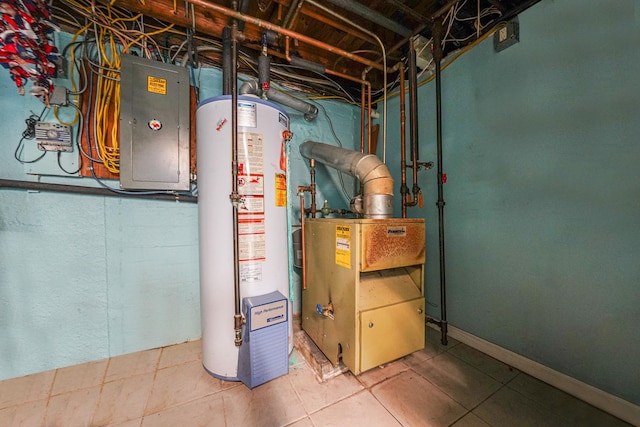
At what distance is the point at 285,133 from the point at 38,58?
4.06 ft

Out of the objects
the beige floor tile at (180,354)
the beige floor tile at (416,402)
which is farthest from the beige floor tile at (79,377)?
the beige floor tile at (416,402)

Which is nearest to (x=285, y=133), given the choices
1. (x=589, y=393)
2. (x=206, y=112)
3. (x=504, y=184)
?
(x=206, y=112)

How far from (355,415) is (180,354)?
1174 millimetres

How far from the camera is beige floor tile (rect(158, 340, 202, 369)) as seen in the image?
1350 millimetres

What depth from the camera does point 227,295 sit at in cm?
117

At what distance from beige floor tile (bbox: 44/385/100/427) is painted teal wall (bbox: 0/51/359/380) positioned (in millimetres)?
290

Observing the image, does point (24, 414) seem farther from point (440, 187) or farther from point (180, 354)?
point (440, 187)

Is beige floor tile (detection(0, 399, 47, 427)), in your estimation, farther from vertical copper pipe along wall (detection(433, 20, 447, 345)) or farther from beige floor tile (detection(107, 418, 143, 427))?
vertical copper pipe along wall (detection(433, 20, 447, 345))

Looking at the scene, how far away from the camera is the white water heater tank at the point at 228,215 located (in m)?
1.16

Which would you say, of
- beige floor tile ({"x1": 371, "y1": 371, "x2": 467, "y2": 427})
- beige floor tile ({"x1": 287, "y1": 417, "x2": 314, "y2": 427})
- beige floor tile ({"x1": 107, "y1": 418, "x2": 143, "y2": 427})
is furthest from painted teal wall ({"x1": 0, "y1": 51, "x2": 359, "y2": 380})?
beige floor tile ({"x1": 371, "y1": 371, "x2": 467, "y2": 427})

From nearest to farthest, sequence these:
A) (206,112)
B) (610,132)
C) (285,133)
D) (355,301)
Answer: (610,132), (355,301), (206,112), (285,133)

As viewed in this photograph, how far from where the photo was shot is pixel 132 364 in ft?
4.34

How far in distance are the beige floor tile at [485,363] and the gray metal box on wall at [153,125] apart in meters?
2.13

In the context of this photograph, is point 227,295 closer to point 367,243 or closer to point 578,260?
point 367,243
